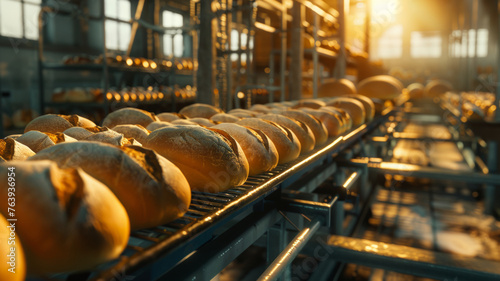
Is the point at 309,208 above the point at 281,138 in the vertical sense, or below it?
below

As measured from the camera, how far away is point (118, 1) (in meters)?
A: 6.73

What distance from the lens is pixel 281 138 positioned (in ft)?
4.25

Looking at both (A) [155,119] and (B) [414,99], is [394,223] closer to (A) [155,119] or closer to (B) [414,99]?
(A) [155,119]

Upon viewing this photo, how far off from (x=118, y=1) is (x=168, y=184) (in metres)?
6.86

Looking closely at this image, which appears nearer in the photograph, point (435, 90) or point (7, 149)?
point (7, 149)

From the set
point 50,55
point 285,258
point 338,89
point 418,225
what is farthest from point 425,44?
point 285,258

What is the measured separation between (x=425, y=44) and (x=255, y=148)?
16.9 meters

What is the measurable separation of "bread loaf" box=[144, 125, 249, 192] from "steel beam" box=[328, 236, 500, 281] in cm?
54

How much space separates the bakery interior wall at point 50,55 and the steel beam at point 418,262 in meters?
4.55

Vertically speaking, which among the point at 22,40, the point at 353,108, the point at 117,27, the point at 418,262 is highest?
the point at 117,27

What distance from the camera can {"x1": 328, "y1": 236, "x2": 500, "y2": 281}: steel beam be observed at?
1.10 m

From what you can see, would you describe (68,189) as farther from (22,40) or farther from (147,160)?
(22,40)

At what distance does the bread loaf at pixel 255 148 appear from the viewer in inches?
43.1

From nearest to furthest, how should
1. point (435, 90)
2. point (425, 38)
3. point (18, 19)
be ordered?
point (18, 19)
point (435, 90)
point (425, 38)
